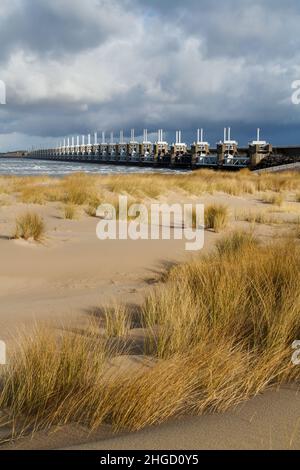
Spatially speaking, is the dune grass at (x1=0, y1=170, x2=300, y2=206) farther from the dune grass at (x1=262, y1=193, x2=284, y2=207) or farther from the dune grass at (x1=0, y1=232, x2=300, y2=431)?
the dune grass at (x1=0, y1=232, x2=300, y2=431)

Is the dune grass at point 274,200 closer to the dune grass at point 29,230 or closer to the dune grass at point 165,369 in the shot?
the dune grass at point 29,230

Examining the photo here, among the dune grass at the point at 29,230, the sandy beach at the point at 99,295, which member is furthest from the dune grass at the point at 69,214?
the dune grass at the point at 29,230

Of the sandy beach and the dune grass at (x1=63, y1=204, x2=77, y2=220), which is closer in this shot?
the sandy beach

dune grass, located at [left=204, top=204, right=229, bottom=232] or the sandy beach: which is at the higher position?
dune grass, located at [left=204, top=204, right=229, bottom=232]

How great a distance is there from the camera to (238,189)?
20.4m

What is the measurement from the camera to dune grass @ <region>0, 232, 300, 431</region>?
7.70ft

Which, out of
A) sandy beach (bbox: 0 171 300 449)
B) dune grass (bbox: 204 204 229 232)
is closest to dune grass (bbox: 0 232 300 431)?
sandy beach (bbox: 0 171 300 449)

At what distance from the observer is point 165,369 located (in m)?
2.59

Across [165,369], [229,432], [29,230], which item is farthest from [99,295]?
[29,230]

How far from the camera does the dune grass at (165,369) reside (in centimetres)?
235

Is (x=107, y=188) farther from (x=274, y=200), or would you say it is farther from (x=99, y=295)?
(x=99, y=295)

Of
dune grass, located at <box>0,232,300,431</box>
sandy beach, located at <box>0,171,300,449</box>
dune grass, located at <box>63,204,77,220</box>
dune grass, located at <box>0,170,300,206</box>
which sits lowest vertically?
sandy beach, located at <box>0,171,300,449</box>
